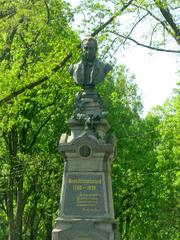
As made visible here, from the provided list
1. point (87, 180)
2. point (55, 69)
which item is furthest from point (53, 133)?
point (87, 180)

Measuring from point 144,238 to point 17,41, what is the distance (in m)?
23.1

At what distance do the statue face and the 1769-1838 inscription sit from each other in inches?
135

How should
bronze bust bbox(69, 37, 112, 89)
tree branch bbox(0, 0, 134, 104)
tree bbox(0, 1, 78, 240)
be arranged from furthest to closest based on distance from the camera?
tree bbox(0, 1, 78, 240)
tree branch bbox(0, 0, 134, 104)
bronze bust bbox(69, 37, 112, 89)

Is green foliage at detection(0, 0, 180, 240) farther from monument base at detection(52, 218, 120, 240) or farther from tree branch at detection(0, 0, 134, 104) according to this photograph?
monument base at detection(52, 218, 120, 240)

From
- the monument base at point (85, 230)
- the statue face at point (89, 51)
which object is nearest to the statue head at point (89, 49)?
the statue face at point (89, 51)

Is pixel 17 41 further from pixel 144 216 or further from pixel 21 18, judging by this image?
pixel 144 216

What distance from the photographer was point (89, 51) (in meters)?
14.6

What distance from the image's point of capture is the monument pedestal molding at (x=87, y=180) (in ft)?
41.8

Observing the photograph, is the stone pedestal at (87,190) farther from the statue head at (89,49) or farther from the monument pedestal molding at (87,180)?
the statue head at (89,49)

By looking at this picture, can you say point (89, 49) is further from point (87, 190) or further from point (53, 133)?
point (53, 133)

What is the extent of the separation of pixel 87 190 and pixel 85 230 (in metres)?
0.99

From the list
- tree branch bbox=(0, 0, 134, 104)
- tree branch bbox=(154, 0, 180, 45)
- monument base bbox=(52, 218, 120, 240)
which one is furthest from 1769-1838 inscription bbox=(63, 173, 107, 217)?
tree branch bbox=(154, 0, 180, 45)

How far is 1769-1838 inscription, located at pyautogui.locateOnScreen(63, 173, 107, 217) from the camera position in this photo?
1295 cm

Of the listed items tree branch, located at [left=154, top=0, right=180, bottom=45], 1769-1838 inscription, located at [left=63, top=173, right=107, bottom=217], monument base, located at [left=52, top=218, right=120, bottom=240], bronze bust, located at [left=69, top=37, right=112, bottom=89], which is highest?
tree branch, located at [left=154, top=0, right=180, bottom=45]
